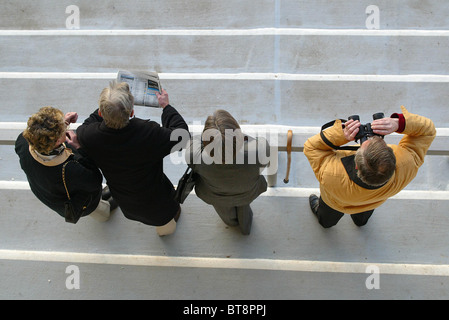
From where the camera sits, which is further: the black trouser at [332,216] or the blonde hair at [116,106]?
the black trouser at [332,216]

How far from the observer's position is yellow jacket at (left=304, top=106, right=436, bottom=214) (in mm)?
2334

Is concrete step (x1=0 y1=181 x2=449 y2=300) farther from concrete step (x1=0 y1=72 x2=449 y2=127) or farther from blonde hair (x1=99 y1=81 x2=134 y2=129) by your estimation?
blonde hair (x1=99 y1=81 x2=134 y2=129)

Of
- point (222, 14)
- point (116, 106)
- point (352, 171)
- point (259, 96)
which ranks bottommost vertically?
point (352, 171)

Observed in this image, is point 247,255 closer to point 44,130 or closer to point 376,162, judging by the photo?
point 376,162

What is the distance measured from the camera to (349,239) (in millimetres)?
3328

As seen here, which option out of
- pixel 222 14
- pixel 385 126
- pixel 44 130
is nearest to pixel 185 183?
pixel 44 130

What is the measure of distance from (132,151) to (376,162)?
5.38ft

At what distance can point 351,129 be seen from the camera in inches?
93.1

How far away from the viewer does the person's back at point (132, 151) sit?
2.29 metres

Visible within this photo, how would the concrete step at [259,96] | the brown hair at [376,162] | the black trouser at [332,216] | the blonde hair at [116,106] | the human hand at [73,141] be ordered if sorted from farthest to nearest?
the concrete step at [259,96] < the black trouser at [332,216] < the human hand at [73,141] < the blonde hair at [116,106] < the brown hair at [376,162]

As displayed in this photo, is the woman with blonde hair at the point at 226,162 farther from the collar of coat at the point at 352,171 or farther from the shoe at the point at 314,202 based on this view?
the shoe at the point at 314,202

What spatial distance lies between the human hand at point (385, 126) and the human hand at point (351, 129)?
16 cm

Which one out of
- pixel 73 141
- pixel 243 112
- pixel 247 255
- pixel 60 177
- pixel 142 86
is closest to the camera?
pixel 60 177

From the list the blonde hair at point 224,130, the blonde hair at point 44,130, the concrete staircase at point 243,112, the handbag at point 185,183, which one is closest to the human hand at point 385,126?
the concrete staircase at point 243,112
